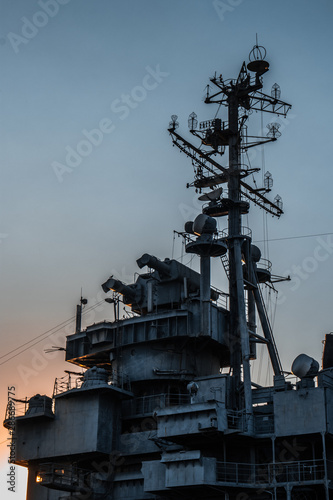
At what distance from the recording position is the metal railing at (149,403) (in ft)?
136

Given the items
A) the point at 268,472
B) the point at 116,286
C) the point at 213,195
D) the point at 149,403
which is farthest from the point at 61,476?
the point at 213,195

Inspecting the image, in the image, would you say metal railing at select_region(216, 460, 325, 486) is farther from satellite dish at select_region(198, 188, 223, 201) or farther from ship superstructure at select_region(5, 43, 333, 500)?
satellite dish at select_region(198, 188, 223, 201)

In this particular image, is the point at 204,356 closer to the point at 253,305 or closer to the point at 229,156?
the point at 253,305

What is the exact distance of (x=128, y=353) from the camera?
144ft

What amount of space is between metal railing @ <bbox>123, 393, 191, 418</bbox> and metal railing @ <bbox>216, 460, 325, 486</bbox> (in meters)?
5.75

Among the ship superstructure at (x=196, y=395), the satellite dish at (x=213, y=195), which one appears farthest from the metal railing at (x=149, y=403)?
the satellite dish at (x=213, y=195)

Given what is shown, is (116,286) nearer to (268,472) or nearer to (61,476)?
(61,476)

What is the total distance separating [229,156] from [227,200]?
11.7 feet

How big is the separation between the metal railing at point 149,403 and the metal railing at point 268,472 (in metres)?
5.75

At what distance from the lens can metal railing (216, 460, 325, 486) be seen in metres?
34.7

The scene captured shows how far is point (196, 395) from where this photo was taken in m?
38.3

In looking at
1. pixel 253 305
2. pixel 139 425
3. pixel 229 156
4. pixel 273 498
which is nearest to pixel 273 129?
pixel 229 156

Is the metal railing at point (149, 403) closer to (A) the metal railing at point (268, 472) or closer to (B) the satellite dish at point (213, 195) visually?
(A) the metal railing at point (268, 472)

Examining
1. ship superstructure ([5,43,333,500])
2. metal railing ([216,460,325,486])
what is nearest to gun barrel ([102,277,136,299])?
ship superstructure ([5,43,333,500])
